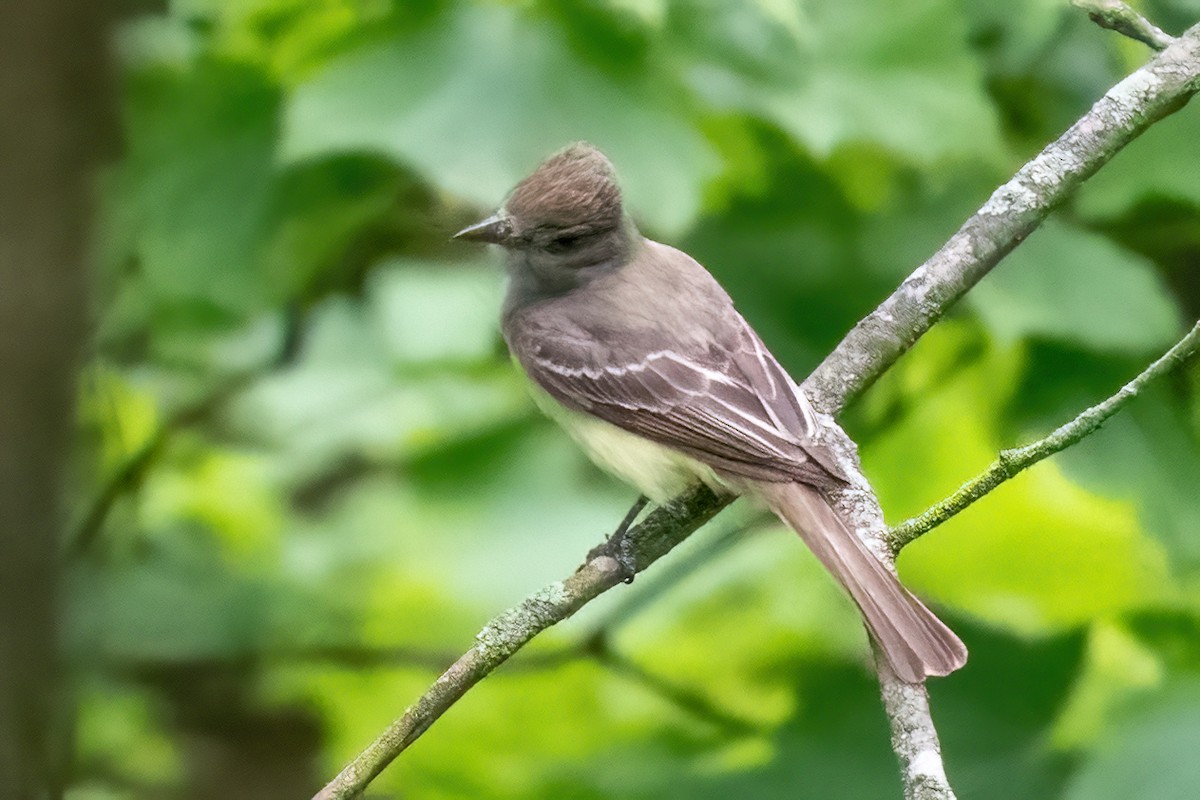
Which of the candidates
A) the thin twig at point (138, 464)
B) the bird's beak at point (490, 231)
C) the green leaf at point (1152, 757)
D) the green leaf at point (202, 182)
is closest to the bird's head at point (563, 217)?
the bird's beak at point (490, 231)

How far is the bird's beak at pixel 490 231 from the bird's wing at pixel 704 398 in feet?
0.94

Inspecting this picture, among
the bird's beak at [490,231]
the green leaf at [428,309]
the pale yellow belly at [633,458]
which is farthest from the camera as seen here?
the green leaf at [428,309]

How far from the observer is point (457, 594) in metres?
4.50

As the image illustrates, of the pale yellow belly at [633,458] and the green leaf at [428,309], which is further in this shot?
the green leaf at [428,309]

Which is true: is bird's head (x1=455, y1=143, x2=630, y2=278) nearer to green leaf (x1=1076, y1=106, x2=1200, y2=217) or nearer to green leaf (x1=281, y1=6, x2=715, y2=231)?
green leaf (x1=281, y1=6, x2=715, y2=231)

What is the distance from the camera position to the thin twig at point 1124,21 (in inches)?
114

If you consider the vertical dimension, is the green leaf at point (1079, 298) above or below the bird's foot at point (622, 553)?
above

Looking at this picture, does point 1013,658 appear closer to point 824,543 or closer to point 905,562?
point 905,562

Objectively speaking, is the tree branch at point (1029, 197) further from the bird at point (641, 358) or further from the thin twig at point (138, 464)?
the thin twig at point (138, 464)

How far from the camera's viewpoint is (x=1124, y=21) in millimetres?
2924

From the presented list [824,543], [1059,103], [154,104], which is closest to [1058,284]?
[1059,103]

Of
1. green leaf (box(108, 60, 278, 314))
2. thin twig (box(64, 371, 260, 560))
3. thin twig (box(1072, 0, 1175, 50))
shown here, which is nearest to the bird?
green leaf (box(108, 60, 278, 314))

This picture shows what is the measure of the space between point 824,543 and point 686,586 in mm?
1296

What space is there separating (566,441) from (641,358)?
2.89 feet
